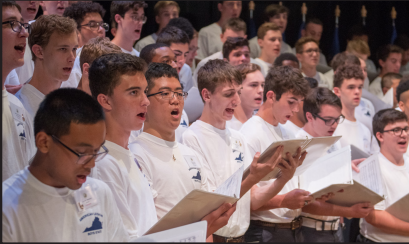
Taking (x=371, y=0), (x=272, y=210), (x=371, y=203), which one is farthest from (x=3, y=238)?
(x=371, y=0)

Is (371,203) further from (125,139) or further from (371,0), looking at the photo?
(371,0)

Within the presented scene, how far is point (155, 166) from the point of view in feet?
8.14

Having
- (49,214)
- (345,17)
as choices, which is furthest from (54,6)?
(345,17)

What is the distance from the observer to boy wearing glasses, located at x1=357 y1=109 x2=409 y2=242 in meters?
3.63

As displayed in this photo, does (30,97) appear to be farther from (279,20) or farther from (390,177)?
(279,20)

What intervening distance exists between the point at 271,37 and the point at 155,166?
3.81m

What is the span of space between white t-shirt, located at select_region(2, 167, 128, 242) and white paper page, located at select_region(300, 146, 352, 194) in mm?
1810

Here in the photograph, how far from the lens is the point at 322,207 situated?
11.6ft

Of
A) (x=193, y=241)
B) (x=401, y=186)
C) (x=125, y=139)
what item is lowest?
(x=401, y=186)

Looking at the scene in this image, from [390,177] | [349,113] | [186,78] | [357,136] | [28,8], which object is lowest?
[390,177]

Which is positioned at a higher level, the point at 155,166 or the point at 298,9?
the point at 298,9

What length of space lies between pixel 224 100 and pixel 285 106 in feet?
2.26

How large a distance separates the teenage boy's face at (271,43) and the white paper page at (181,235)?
430cm

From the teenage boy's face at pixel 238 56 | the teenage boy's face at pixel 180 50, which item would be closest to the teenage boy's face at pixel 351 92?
the teenage boy's face at pixel 238 56
